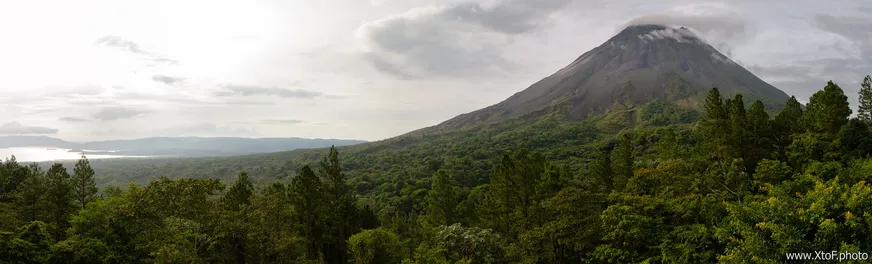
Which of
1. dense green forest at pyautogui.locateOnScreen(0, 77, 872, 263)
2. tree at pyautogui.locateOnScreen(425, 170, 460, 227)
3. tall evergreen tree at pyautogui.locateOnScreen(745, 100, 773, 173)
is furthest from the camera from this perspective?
tree at pyautogui.locateOnScreen(425, 170, 460, 227)

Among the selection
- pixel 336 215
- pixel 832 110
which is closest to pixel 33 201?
pixel 336 215

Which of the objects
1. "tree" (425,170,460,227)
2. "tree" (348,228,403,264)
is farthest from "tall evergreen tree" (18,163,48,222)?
"tree" (425,170,460,227)

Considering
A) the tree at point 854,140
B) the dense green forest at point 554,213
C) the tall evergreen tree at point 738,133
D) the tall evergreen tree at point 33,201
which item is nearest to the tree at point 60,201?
the dense green forest at point 554,213

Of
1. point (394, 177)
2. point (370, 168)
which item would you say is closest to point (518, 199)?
point (394, 177)

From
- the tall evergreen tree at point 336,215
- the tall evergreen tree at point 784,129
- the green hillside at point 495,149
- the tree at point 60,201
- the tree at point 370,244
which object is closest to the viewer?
the tree at point 370,244

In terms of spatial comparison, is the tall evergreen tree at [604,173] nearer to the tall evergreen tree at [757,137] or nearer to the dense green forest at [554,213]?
the dense green forest at [554,213]

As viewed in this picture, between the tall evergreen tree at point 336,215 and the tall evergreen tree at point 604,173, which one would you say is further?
the tall evergreen tree at point 604,173

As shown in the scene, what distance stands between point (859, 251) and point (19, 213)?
4445cm

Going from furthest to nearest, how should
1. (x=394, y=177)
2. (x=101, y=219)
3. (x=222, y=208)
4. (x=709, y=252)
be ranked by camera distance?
1. (x=394, y=177)
2. (x=101, y=219)
3. (x=222, y=208)
4. (x=709, y=252)

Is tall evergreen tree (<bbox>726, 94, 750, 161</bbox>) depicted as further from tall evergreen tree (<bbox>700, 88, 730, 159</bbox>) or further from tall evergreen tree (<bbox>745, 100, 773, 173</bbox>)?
tall evergreen tree (<bbox>745, 100, 773, 173</bbox>)

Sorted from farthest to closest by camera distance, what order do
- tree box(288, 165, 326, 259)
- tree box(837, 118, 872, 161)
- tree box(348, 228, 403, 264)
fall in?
tree box(288, 165, 326, 259) → tree box(348, 228, 403, 264) → tree box(837, 118, 872, 161)

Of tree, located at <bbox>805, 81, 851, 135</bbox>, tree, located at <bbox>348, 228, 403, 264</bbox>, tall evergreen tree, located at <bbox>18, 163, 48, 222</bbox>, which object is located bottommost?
tree, located at <bbox>348, 228, 403, 264</bbox>

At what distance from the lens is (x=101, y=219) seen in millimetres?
23938

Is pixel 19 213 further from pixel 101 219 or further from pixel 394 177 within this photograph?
pixel 394 177
